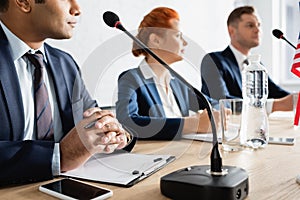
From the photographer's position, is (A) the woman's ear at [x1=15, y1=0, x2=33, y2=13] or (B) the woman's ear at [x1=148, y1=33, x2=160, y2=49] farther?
(B) the woman's ear at [x1=148, y1=33, x2=160, y2=49]

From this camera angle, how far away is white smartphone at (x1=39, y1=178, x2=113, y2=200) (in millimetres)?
615

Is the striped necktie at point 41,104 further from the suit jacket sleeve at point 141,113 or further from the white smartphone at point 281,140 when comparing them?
the white smartphone at point 281,140

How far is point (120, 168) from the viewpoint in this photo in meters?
0.81

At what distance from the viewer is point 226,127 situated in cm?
105

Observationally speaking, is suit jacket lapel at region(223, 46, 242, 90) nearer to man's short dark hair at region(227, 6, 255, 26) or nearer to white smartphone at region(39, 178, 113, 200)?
man's short dark hair at region(227, 6, 255, 26)

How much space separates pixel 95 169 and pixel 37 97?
1.15ft

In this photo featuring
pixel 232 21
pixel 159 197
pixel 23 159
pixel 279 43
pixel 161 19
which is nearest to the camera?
pixel 159 197

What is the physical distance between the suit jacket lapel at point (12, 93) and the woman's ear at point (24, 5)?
0.52ft

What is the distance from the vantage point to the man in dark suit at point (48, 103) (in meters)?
0.76

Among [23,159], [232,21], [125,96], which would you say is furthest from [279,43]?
[23,159]

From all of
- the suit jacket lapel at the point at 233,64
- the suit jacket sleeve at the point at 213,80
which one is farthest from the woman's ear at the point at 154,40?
the suit jacket lapel at the point at 233,64

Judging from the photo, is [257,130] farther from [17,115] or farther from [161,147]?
[17,115]

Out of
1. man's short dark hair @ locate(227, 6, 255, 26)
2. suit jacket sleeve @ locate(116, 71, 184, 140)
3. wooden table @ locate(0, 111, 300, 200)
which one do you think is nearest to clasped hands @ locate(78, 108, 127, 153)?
wooden table @ locate(0, 111, 300, 200)

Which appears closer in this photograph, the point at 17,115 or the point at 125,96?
the point at 17,115
